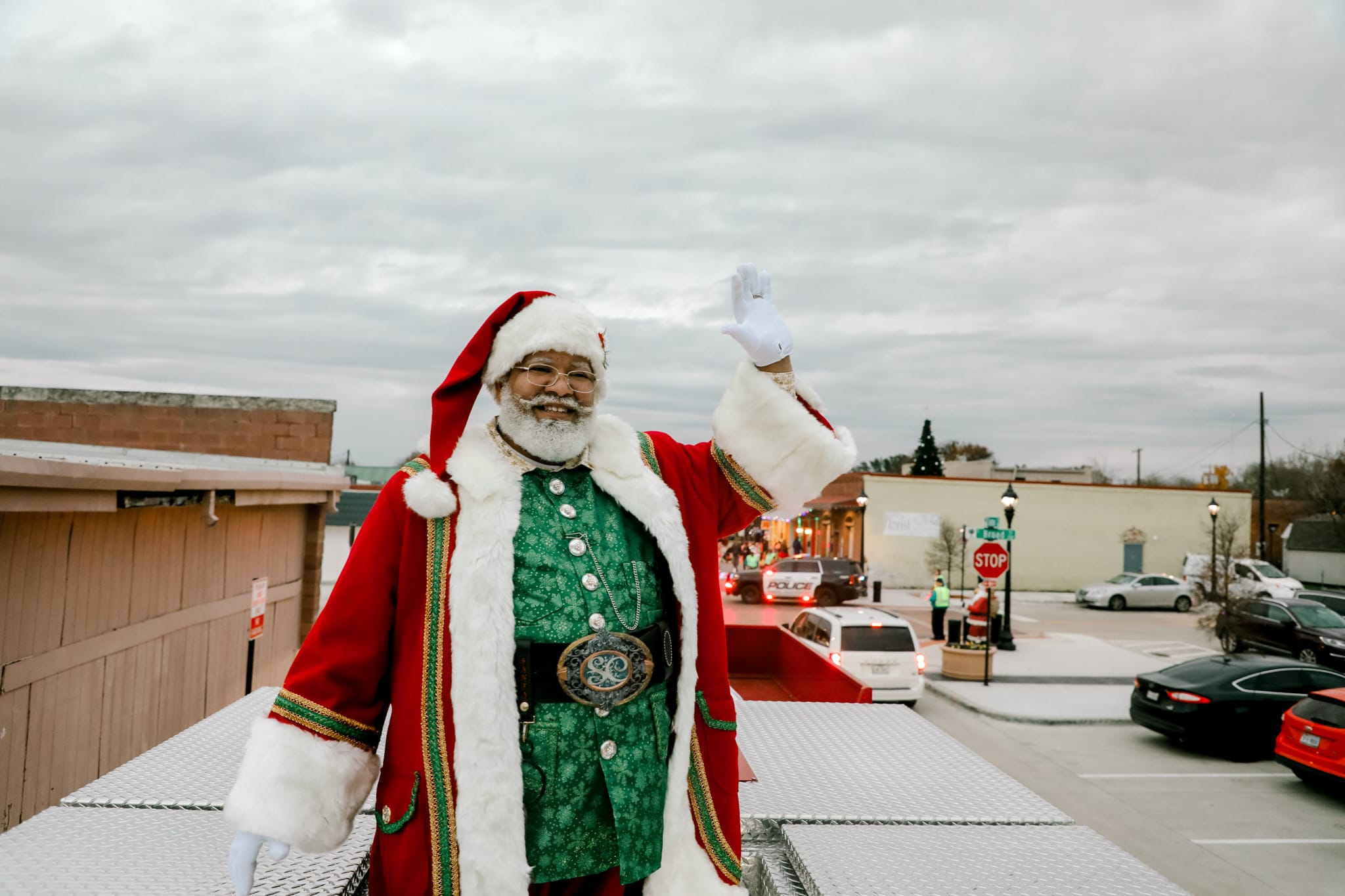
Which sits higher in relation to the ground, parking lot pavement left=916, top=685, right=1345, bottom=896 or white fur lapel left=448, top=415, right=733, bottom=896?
white fur lapel left=448, top=415, right=733, bottom=896

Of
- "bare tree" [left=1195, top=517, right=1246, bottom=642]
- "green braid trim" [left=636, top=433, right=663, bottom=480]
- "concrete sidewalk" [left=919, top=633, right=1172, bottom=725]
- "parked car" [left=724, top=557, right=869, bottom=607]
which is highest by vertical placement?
"green braid trim" [left=636, top=433, right=663, bottom=480]

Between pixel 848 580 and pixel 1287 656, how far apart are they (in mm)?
12065

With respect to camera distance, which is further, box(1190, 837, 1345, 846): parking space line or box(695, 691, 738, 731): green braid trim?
box(1190, 837, 1345, 846): parking space line

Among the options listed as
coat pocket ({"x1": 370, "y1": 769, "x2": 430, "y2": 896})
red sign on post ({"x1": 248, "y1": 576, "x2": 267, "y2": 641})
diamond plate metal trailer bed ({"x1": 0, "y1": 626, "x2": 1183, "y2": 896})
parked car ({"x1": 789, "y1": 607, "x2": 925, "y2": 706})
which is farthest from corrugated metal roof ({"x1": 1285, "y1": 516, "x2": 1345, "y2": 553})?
coat pocket ({"x1": 370, "y1": 769, "x2": 430, "y2": 896})

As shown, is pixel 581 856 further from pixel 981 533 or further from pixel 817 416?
pixel 981 533

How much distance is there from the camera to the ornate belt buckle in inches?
91.8

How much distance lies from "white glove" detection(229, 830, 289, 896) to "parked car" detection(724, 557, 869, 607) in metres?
24.9

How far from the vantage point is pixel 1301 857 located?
303 inches

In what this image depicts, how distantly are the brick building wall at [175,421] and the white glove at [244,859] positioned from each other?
52.0 feet

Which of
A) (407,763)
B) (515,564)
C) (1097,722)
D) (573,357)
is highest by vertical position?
(573,357)

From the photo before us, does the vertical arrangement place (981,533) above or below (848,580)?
above

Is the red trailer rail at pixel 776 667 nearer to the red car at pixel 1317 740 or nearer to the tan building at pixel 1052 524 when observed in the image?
the red car at pixel 1317 740

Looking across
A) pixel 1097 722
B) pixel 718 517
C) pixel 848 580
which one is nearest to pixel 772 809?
pixel 718 517

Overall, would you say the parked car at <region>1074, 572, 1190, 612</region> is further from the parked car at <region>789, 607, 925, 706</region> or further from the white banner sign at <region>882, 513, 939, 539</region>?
the parked car at <region>789, 607, 925, 706</region>
